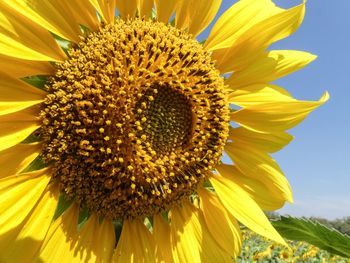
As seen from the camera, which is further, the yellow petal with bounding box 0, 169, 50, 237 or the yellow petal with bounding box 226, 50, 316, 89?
the yellow petal with bounding box 226, 50, 316, 89

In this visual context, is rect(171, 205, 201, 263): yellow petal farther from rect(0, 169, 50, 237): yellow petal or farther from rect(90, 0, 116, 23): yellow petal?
rect(90, 0, 116, 23): yellow petal

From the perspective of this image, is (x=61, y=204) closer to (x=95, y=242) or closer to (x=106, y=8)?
(x=95, y=242)

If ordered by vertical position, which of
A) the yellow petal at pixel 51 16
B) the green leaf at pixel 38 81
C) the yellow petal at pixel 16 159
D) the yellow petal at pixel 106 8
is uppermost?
the yellow petal at pixel 106 8

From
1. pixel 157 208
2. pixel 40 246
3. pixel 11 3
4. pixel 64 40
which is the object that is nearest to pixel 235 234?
pixel 157 208

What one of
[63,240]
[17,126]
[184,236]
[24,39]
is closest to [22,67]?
[24,39]

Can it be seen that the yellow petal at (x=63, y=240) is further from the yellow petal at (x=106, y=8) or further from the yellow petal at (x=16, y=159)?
the yellow petal at (x=106, y=8)

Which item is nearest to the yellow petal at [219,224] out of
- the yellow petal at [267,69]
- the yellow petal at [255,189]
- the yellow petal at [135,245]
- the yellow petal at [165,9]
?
the yellow petal at [255,189]

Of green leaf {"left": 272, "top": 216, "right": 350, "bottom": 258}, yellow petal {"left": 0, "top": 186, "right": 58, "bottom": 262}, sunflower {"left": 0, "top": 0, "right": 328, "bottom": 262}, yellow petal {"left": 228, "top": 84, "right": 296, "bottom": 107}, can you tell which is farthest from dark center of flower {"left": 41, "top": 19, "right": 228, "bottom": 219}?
green leaf {"left": 272, "top": 216, "right": 350, "bottom": 258}

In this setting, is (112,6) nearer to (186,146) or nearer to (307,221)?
(186,146)
